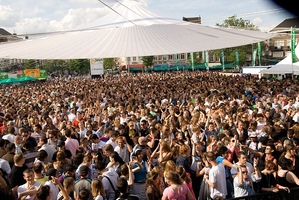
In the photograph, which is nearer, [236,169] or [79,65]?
[236,169]

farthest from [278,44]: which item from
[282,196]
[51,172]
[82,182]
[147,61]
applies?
[51,172]

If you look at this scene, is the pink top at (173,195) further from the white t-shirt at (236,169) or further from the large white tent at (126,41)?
the large white tent at (126,41)

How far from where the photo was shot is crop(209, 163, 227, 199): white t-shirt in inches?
153

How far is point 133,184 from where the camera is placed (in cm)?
399

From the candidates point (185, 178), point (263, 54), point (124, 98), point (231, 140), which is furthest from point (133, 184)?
point (263, 54)

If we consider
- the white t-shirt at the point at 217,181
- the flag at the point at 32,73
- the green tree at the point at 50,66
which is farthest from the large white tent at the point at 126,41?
the green tree at the point at 50,66

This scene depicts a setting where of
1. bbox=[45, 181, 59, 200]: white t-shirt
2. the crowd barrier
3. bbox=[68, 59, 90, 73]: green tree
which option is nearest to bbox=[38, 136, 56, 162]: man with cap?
bbox=[45, 181, 59, 200]: white t-shirt

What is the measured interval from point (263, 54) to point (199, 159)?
69992mm

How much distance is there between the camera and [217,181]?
12.8ft

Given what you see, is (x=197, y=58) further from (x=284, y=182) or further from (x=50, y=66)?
(x=284, y=182)

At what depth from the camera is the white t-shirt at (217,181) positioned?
3887mm

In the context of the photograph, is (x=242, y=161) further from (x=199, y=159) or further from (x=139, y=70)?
(x=139, y=70)

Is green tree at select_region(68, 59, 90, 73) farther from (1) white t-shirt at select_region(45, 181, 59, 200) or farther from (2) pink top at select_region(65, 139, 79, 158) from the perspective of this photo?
(1) white t-shirt at select_region(45, 181, 59, 200)

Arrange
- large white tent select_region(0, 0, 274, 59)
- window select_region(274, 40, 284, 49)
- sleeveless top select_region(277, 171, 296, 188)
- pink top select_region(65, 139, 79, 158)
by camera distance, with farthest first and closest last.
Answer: window select_region(274, 40, 284, 49) → large white tent select_region(0, 0, 274, 59) → pink top select_region(65, 139, 79, 158) → sleeveless top select_region(277, 171, 296, 188)
